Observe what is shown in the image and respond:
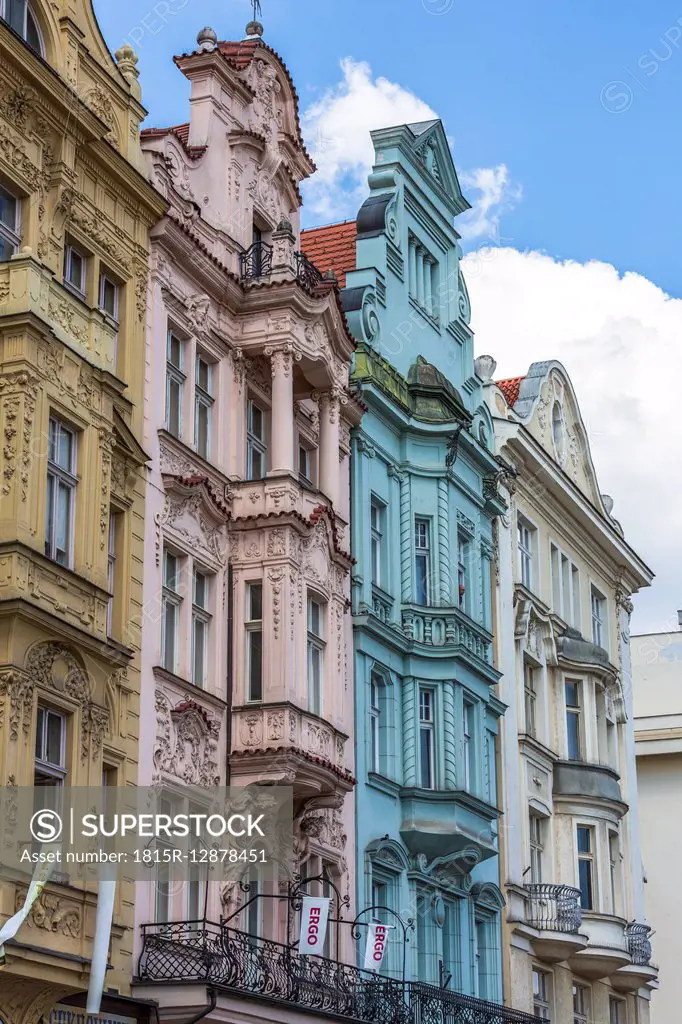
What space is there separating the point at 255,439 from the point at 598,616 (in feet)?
64.9

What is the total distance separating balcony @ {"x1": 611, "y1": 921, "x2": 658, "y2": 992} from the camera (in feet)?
144

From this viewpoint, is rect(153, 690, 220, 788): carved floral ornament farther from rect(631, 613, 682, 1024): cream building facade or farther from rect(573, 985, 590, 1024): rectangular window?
rect(631, 613, 682, 1024): cream building facade

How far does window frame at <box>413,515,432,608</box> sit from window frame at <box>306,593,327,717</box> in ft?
17.4

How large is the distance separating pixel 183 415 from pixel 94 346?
423cm

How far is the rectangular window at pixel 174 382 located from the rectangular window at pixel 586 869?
729 inches

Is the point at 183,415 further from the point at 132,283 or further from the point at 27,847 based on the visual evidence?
the point at 27,847

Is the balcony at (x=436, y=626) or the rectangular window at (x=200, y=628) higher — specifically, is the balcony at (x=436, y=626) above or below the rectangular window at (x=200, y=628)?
above

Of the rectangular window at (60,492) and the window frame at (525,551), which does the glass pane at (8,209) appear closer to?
the rectangular window at (60,492)

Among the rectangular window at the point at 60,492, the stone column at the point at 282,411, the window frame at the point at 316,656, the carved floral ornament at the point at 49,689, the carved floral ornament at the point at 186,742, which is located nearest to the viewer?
the carved floral ornament at the point at 49,689

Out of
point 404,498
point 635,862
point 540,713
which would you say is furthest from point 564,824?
point 404,498

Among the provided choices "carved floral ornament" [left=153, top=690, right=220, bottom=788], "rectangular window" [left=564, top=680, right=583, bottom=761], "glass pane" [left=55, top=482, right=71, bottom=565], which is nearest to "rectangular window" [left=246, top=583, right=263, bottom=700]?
"carved floral ornament" [left=153, top=690, right=220, bottom=788]

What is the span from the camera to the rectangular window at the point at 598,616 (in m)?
47.8

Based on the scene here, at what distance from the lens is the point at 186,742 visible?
Answer: 26.7m


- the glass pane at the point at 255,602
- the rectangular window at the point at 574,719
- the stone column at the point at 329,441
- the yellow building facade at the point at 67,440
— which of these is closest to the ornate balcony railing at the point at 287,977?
the yellow building facade at the point at 67,440
